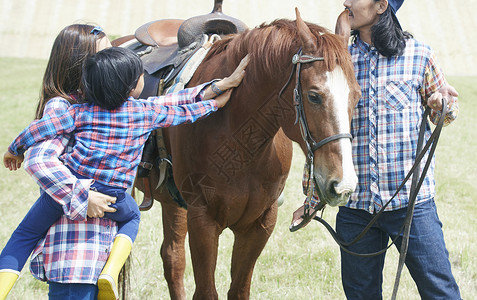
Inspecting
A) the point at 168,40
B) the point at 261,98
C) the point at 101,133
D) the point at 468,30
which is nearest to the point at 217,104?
the point at 261,98

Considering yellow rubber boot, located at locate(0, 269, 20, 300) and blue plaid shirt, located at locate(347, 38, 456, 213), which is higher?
blue plaid shirt, located at locate(347, 38, 456, 213)

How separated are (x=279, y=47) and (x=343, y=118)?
0.51 metres

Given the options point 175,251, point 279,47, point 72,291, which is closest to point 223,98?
point 279,47

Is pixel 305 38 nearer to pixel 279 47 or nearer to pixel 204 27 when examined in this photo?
pixel 279 47

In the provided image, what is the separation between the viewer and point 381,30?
8.16 feet

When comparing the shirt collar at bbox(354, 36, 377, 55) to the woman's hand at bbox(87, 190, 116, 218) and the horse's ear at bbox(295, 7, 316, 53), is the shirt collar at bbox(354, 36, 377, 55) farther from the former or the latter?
the woman's hand at bbox(87, 190, 116, 218)

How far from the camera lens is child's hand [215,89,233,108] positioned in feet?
8.29

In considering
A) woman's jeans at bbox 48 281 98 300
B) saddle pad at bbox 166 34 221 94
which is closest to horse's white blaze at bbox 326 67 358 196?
saddle pad at bbox 166 34 221 94

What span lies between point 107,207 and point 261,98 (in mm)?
935

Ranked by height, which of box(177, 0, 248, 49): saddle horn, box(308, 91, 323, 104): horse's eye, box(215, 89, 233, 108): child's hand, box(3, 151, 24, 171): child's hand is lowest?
box(3, 151, 24, 171): child's hand

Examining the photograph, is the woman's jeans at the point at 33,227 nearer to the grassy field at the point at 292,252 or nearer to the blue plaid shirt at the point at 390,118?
the blue plaid shirt at the point at 390,118

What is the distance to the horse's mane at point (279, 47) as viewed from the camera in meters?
2.12

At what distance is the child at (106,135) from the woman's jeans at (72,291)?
0.19 ft

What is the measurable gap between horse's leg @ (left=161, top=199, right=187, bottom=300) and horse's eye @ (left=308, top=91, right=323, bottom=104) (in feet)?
6.29
